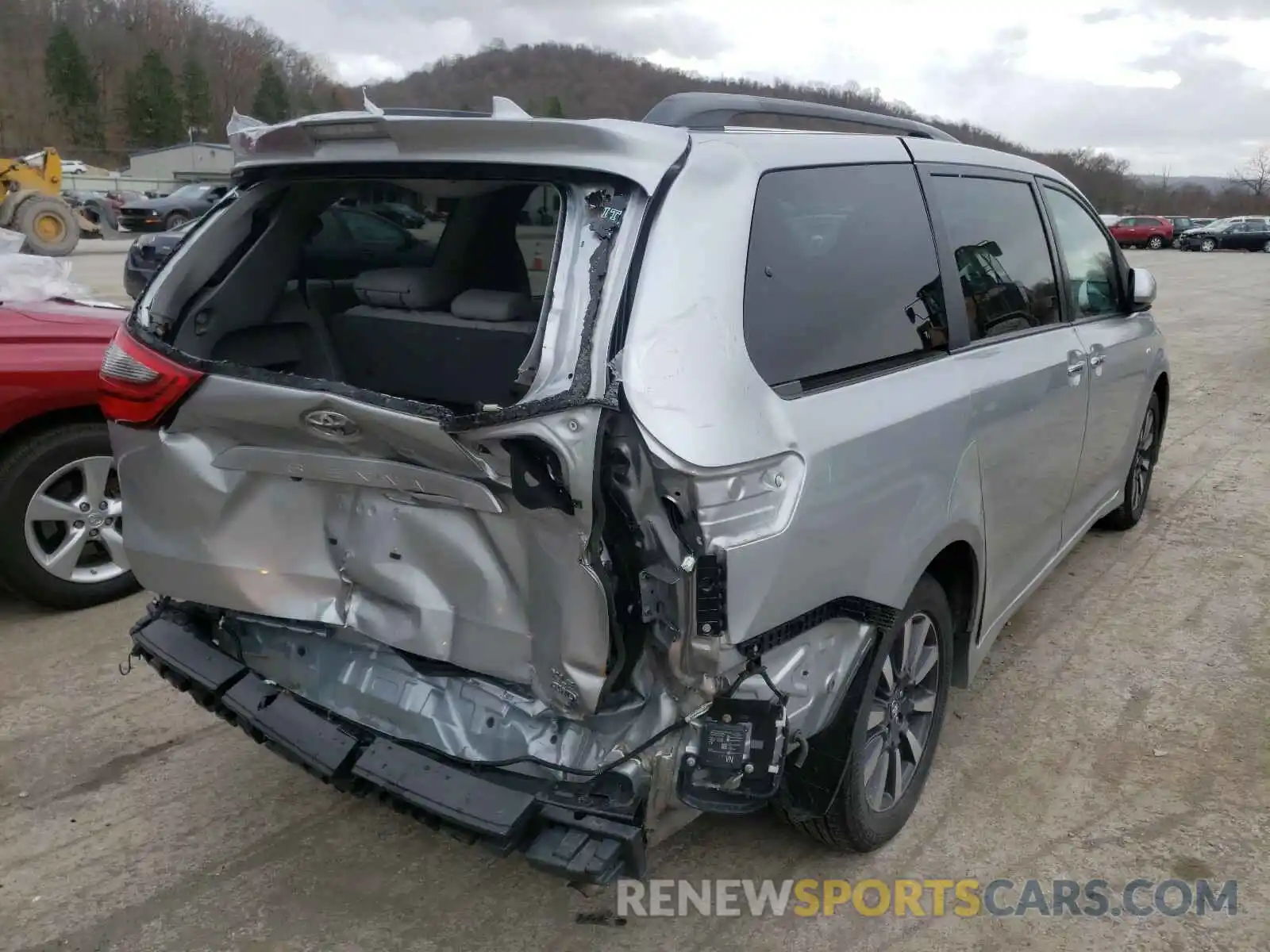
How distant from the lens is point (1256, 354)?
12.1m

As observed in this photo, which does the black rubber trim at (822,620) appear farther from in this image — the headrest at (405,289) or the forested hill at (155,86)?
the forested hill at (155,86)

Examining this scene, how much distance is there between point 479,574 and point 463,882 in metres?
1.00

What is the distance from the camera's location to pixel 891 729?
2779mm

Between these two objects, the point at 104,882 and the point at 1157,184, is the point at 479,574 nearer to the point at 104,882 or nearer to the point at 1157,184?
the point at 104,882

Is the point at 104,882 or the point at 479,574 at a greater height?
the point at 479,574

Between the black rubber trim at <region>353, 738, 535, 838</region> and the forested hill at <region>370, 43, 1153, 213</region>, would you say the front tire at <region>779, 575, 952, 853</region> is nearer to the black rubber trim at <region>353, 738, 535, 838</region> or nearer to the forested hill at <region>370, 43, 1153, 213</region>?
the black rubber trim at <region>353, 738, 535, 838</region>

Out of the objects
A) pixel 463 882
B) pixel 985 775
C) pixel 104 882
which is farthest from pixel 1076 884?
pixel 104 882

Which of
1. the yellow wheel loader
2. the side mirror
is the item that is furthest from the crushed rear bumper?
the yellow wheel loader

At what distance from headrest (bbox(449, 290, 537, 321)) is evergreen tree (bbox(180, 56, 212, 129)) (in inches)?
3690

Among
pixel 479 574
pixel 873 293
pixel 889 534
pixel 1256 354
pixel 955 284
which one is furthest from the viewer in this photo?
pixel 1256 354

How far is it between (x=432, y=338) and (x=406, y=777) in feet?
4.29

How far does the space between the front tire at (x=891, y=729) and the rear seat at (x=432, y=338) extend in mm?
1224

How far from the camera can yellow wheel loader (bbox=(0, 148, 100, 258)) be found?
20531mm

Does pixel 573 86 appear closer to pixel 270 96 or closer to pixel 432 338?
pixel 432 338
